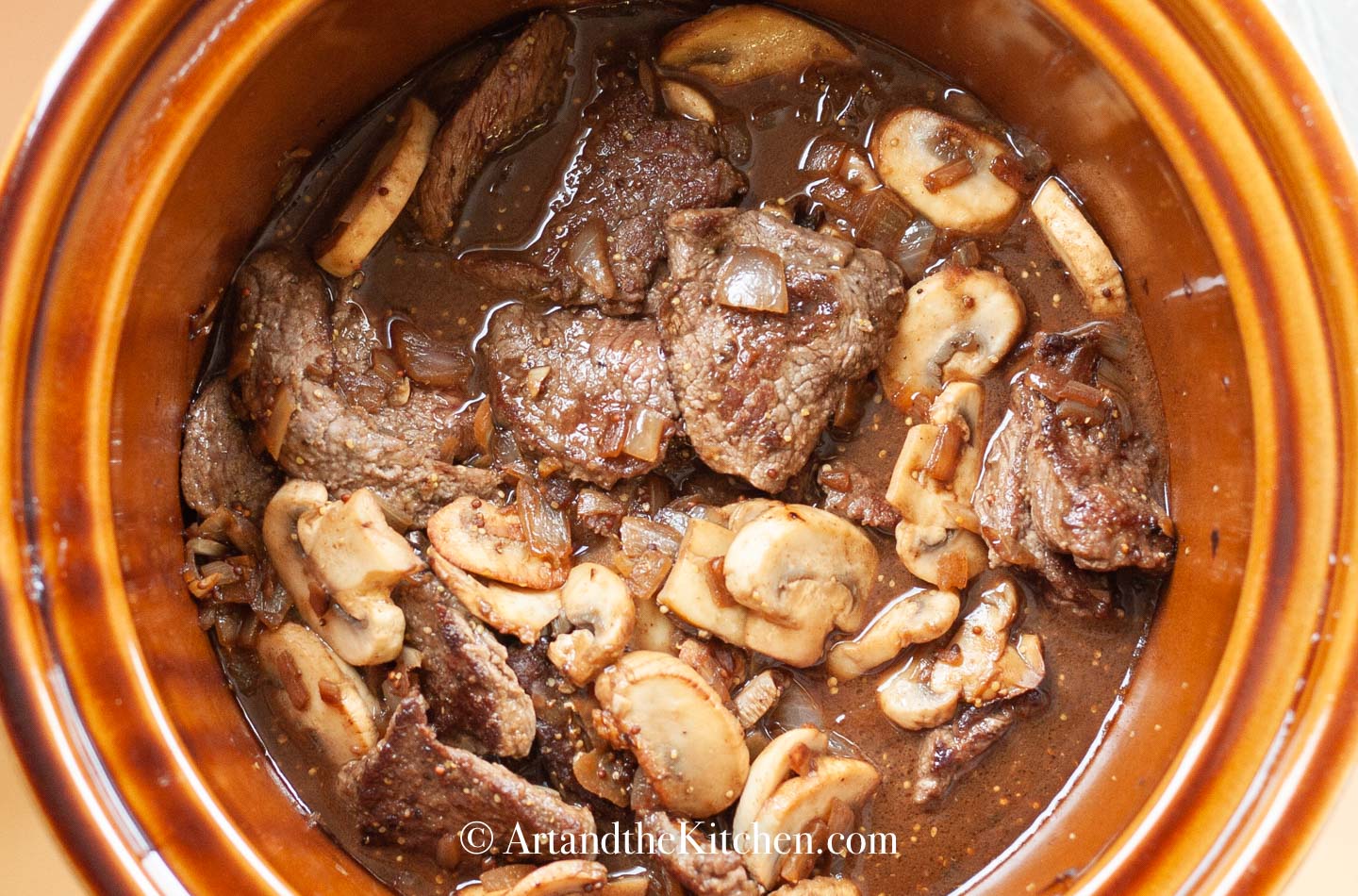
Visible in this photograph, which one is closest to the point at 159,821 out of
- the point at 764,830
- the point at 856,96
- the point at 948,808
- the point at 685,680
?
the point at 685,680

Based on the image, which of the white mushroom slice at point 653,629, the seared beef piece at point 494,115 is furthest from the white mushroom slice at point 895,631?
the seared beef piece at point 494,115

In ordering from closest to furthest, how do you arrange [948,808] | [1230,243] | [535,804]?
[1230,243]
[535,804]
[948,808]

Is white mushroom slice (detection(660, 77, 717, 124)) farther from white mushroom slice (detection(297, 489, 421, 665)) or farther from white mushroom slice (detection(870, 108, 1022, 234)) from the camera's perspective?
white mushroom slice (detection(297, 489, 421, 665))

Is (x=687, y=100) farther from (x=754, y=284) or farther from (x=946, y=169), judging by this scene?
(x=946, y=169)

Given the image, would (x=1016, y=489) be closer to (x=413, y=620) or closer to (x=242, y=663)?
(x=413, y=620)

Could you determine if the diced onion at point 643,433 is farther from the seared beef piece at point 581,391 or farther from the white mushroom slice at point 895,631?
the white mushroom slice at point 895,631

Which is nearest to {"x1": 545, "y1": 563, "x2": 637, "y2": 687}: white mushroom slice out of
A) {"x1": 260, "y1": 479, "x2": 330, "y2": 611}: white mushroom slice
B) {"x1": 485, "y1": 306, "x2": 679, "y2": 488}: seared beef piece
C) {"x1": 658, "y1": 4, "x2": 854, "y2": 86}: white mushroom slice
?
{"x1": 485, "y1": 306, "x2": 679, "y2": 488}: seared beef piece
